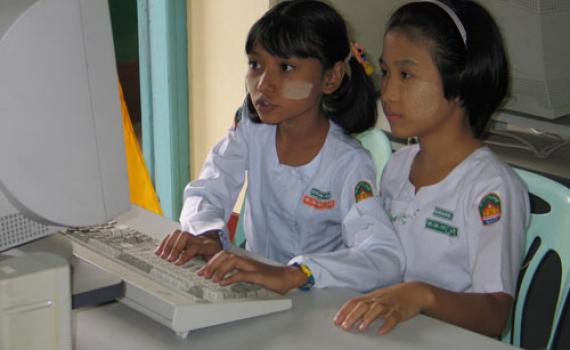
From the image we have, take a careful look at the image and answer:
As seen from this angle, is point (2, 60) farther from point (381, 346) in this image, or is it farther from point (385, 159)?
point (385, 159)

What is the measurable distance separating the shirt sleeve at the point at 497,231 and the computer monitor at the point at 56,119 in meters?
0.63

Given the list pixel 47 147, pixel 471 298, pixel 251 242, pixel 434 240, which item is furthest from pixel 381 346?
pixel 251 242

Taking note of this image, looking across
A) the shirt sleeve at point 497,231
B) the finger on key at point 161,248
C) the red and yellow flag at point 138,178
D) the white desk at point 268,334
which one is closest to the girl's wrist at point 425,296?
the white desk at point 268,334

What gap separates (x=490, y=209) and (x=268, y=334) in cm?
47

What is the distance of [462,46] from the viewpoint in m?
1.39

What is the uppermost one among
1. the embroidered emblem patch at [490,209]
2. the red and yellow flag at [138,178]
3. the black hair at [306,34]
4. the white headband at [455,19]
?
the white headband at [455,19]

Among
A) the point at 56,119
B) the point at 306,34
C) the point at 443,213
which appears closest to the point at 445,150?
the point at 443,213

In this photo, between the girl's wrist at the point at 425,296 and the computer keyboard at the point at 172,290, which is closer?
the computer keyboard at the point at 172,290

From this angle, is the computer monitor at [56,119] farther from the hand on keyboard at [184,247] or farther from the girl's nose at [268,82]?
the girl's nose at [268,82]

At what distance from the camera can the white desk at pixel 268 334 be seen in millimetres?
1069

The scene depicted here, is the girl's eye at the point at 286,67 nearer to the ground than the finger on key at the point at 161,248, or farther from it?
farther from it

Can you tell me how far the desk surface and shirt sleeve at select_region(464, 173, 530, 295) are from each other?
0.18m

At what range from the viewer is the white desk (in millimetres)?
1069

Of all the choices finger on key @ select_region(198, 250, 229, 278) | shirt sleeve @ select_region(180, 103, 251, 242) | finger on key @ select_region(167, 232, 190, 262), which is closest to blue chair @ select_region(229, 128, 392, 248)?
shirt sleeve @ select_region(180, 103, 251, 242)
